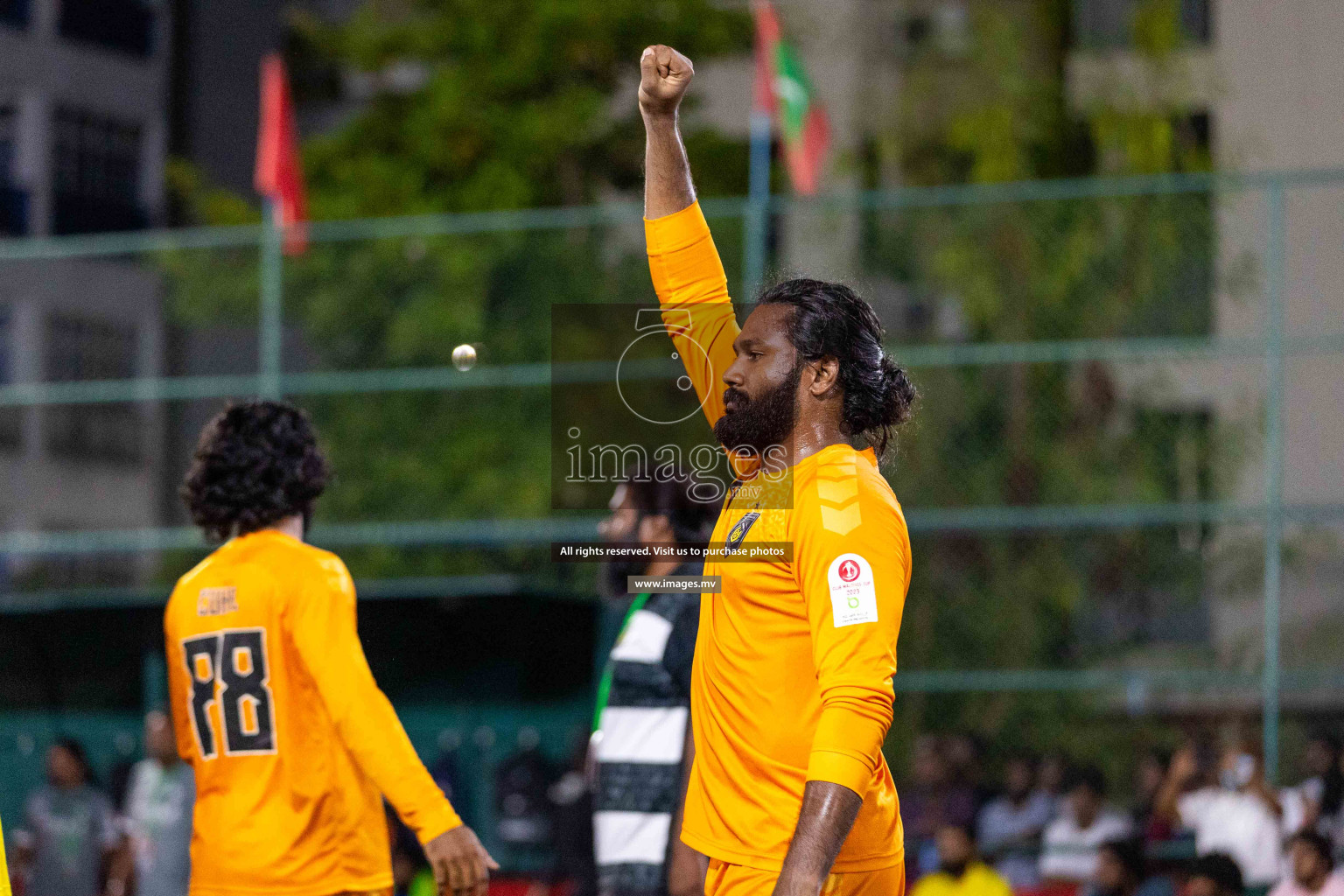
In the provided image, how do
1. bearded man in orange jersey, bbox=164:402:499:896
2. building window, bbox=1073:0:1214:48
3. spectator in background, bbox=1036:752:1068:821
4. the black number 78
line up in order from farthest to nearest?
building window, bbox=1073:0:1214:48 < spectator in background, bbox=1036:752:1068:821 < the black number 78 < bearded man in orange jersey, bbox=164:402:499:896

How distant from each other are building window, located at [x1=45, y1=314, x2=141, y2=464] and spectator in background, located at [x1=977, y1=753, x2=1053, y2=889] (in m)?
10.2

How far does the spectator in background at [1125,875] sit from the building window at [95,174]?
20.7 m

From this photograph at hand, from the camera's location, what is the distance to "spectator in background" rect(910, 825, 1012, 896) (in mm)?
8586

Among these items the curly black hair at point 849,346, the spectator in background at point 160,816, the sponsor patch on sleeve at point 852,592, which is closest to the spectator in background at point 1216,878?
the spectator in background at point 160,816

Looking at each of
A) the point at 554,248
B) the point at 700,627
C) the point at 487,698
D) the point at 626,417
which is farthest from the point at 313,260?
the point at 700,627

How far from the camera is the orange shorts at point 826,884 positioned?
10.1 ft

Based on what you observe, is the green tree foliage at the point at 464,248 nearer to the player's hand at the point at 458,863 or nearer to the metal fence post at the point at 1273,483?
the metal fence post at the point at 1273,483

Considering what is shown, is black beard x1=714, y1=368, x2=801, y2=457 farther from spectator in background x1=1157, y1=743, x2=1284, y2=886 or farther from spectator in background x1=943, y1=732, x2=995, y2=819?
spectator in background x1=943, y1=732, x2=995, y2=819

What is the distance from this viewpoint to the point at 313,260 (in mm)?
14469

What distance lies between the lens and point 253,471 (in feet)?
14.4

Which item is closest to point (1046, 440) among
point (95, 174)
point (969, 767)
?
point (969, 767)

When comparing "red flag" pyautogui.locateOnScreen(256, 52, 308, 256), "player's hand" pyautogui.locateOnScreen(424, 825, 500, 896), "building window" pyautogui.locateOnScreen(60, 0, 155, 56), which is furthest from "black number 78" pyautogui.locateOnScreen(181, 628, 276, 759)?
"building window" pyautogui.locateOnScreen(60, 0, 155, 56)

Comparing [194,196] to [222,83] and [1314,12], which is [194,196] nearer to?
[222,83]

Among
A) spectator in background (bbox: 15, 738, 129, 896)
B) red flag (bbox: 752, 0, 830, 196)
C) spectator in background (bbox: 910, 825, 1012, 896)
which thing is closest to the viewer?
spectator in background (bbox: 910, 825, 1012, 896)
